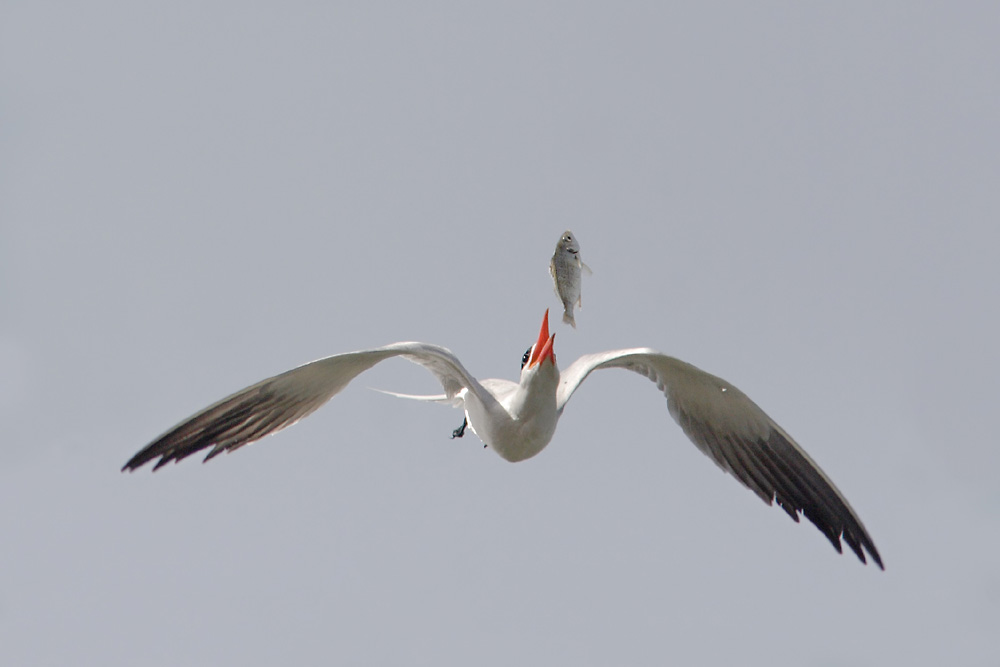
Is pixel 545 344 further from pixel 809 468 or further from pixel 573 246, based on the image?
pixel 809 468

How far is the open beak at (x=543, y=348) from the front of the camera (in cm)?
730

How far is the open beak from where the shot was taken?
7.30m

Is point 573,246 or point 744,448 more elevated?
point 573,246

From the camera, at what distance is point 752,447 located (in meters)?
8.49

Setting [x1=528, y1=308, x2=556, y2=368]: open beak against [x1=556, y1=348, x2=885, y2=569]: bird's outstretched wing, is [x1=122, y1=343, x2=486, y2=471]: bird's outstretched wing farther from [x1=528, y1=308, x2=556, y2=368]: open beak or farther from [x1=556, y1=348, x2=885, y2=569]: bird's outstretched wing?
[x1=556, y1=348, x2=885, y2=569]: bird's outstretched wing

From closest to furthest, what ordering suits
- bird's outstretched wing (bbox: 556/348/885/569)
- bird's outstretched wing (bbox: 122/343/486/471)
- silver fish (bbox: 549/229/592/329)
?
bird's outstretched wing (bbox: 122/343/486/471) → silver fish (bbox: 549/229/592/329) → bird's outstretched wing (bbox: 556/348/885/569)

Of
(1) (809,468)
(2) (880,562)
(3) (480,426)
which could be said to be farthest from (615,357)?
(2) (880,562)

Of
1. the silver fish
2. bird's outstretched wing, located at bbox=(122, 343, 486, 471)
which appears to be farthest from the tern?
the silver fish

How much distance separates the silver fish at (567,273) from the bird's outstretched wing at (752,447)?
703mm

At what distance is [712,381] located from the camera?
8.03 meters

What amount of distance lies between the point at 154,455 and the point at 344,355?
1.35 metres

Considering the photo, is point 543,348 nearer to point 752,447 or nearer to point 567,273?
point 567,273

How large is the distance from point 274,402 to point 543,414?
5.88 ft

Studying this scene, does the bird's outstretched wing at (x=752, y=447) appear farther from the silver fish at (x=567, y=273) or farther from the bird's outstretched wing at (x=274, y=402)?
the bird's outstretched wing at (x=274, y=402)
